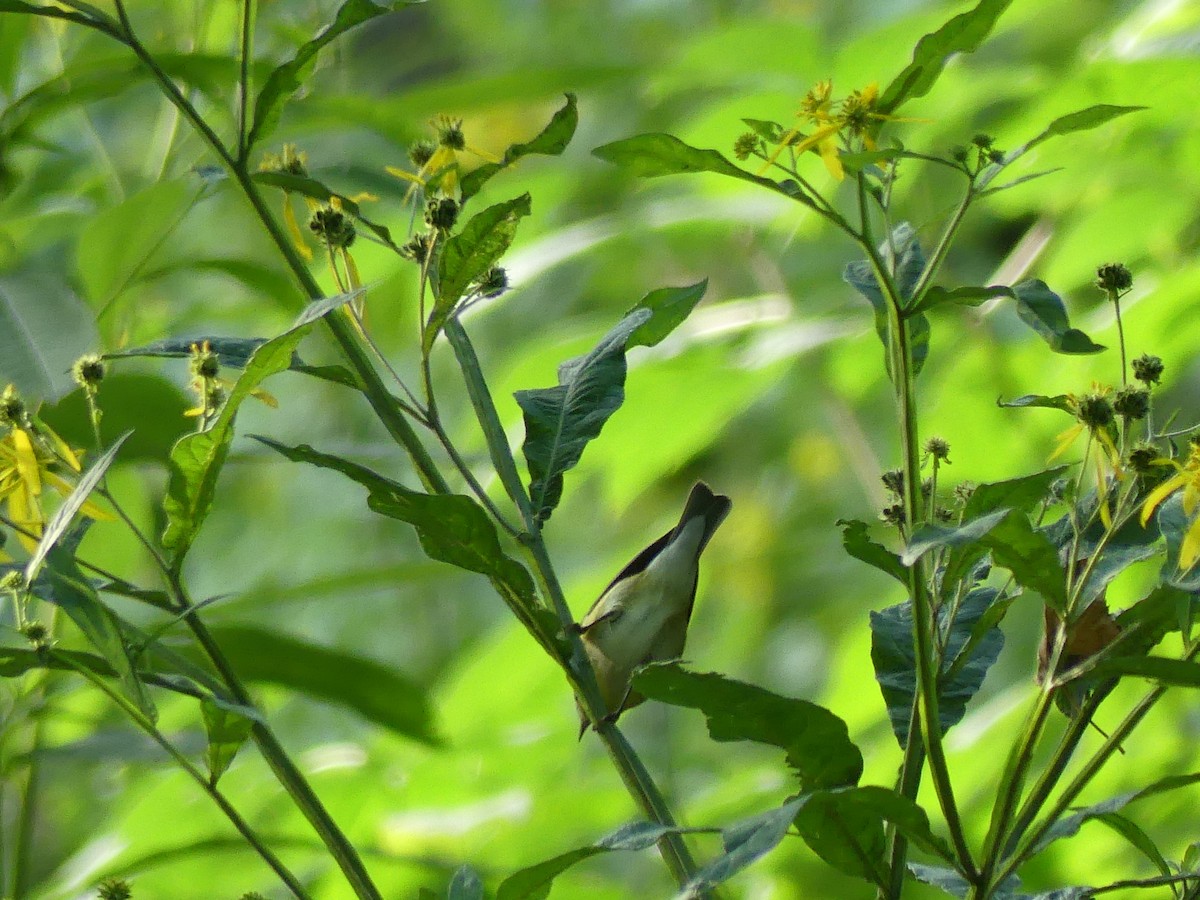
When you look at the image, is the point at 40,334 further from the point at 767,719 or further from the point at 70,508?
the point at 767,719

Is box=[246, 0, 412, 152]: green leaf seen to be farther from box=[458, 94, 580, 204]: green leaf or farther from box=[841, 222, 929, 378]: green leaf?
box=[841, 222, 929, 378]: green leaf

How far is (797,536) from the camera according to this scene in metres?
2.76

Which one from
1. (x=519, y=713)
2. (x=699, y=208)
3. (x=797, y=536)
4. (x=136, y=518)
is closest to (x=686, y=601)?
(x=136, y=518)

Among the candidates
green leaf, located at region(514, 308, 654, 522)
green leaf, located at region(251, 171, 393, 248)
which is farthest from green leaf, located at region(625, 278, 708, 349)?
green leaf, located at region(251, 171, 393, 248)

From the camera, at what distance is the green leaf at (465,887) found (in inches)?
21.6

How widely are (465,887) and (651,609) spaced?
6.9 inches

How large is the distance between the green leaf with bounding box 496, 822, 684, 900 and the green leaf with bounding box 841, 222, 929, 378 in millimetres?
201

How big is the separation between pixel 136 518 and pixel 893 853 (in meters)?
0.83

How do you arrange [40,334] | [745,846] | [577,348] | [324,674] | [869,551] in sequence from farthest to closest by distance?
[577,348] < [324,674] < [40,334] < [869,551] < [745,846]

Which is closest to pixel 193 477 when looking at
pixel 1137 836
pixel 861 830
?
pixel 861 830

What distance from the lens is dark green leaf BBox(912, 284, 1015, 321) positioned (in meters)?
0.49

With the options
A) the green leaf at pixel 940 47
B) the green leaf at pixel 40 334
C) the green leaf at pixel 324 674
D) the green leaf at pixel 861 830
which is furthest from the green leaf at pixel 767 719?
the green leaf at pixel 324 674

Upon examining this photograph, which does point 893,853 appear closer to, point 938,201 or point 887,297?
point 887,297

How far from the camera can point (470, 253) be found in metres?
0.56
